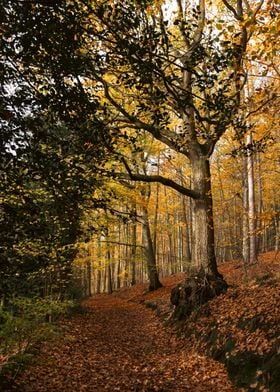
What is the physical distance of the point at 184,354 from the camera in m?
8.59

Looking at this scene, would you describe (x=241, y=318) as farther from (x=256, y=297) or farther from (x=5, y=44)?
(x=5, y=44)

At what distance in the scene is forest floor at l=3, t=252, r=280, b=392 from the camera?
616 cm

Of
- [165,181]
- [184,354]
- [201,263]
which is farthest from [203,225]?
[184,354]

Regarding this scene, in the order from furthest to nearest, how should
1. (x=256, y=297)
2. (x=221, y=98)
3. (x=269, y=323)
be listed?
1. (x=256, y=297)
2. (x=269, y=323)
3. (x=221, y=98)

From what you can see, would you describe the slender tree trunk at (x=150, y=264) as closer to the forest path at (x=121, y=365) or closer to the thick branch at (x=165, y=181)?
the forest path at (x=121, y=365)

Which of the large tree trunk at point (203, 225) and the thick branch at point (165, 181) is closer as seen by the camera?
the thick branch at point (165, 181)

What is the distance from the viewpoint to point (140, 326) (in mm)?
12953

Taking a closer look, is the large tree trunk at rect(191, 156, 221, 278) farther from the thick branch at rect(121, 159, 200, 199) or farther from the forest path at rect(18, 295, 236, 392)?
the forest path at rect(18, 295, 236, 392)

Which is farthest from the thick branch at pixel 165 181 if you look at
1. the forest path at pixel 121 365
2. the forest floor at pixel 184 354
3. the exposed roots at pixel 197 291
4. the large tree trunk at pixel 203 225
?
the forest path at pixel 121 365

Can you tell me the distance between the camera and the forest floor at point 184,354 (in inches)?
243

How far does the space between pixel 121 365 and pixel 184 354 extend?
63.0 inches

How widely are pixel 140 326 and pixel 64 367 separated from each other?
588 centimetres

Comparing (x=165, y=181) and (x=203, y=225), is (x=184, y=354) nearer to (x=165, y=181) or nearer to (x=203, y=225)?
(x=203, y=225)

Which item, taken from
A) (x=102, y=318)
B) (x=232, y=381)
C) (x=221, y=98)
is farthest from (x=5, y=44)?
(x=102, y=318)
